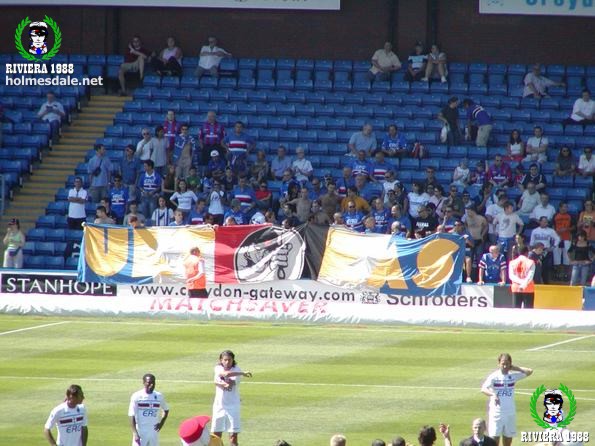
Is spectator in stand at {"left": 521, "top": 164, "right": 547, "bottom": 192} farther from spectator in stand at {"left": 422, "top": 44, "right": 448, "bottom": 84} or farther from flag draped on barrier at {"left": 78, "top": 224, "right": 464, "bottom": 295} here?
spectator in stand at {"left": 422, "top": 44, "right": 448, "bottom": 84}

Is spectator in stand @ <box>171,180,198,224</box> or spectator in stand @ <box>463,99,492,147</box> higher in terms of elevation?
spectator in stand @ <box>463,99,492,147</box>

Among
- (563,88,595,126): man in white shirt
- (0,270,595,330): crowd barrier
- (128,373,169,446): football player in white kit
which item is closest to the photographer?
(128,373,169,446): football player in white kit

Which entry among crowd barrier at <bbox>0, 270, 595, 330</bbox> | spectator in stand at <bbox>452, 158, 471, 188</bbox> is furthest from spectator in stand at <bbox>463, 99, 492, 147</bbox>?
crowd barrier at <bbox>0, 270, 595, 330</bbox>

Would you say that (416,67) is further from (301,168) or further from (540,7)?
(301,168)

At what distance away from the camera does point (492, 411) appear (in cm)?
1731

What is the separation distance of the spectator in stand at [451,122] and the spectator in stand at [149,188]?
7.97 meters

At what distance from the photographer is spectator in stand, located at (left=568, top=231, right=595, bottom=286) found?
99.3ft

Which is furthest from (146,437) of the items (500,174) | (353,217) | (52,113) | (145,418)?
(52,113)

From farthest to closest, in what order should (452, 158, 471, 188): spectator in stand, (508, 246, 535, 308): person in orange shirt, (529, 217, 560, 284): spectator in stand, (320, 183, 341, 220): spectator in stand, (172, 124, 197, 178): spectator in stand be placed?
(172, 124, 197, 178): spectator in stand → (452, 158, 471, 188): spectator in stand → (320, 183, 341, 220): spectator in stand → (529, 217, 560, 284): spectator in stand → (508, 246, 535, 308): person in orange shirt

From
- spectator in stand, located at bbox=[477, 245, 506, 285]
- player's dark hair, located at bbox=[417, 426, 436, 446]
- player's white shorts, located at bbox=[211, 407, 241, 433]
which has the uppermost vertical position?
spectator in stand, located at bbox=[477, 245, 506, 285]

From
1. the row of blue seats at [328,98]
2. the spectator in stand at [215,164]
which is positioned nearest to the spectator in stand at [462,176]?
the row of blue seats at [328,98]

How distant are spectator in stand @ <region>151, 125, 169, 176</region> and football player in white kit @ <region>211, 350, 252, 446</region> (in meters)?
17.9

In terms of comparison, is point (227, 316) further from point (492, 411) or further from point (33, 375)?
point (492, 411)

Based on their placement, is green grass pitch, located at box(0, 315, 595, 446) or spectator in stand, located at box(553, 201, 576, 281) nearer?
green grass pitch, located at box(0, 315, 595, 446)
